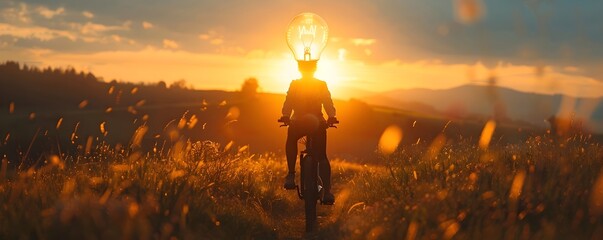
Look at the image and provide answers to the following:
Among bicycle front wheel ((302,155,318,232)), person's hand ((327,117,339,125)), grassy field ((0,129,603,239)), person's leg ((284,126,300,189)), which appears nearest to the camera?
grassy field ((0,129,603,239))

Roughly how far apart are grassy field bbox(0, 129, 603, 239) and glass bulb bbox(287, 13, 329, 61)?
1985 millimetres

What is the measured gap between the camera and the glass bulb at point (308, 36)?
10.0 meters

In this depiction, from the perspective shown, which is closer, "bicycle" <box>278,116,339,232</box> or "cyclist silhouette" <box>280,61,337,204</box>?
"bicycle" <box>278,116,339,232</box>

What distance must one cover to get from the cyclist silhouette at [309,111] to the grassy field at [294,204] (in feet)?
2.53

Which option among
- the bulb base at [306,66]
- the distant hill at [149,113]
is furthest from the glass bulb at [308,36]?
the distant hill at [149,113]

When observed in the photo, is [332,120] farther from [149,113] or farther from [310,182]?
[149,113]

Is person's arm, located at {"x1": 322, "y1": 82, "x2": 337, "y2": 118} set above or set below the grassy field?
above

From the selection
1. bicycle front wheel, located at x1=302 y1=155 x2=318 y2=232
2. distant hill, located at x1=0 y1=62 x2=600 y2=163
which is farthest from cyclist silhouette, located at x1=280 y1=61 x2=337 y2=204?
distant hill, located at x1=0 y1=62 x2=600 y2=163

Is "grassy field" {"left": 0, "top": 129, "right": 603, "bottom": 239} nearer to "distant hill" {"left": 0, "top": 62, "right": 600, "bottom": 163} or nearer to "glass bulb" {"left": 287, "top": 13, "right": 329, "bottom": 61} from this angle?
"glass bulb" {"left": 287, "top": 13, "right": 329, "bottom": 61}

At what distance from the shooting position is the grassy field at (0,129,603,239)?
6273 mm

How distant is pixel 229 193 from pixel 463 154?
4.43m

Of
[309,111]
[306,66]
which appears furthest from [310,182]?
[306,66]

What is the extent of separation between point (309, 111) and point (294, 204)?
253 cm

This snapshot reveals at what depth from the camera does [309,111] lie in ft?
31.7
